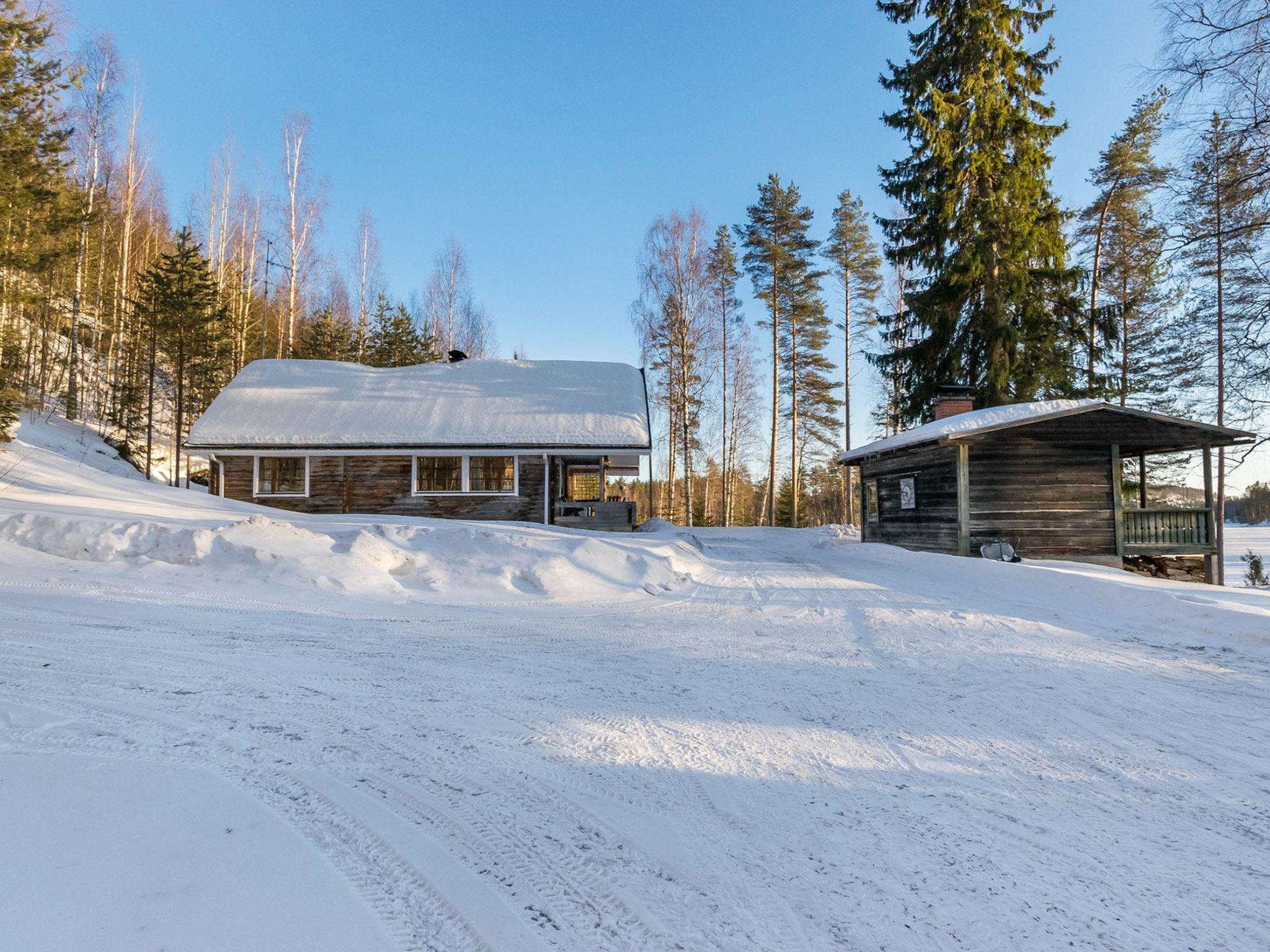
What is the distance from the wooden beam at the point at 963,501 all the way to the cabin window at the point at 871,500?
448cm

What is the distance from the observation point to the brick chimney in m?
16.8

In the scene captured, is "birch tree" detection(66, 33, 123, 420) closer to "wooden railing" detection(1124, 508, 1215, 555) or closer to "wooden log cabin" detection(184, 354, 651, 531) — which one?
"wooden log cabin" detection(184, 354, 651, 531)

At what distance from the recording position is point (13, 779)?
230 cm

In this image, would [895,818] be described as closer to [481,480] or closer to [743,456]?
[481,480]

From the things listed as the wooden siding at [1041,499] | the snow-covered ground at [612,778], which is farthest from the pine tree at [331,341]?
the wooden siding at [1041,499]

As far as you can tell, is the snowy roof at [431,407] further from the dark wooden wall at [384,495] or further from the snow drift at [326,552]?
the snow drift at [326,552]

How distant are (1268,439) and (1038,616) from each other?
9.53 meters

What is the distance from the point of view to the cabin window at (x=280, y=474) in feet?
58.4

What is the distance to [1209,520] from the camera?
45.7ft

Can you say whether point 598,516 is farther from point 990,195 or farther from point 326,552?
point 990,195

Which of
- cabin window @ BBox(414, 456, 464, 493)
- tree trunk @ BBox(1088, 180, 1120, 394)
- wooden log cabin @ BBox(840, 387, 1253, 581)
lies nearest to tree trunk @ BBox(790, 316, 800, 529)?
tree trunk @ BBox(1088, 180, 1120, 394)

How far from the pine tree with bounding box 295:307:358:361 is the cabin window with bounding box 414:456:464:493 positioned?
1677 centimetres

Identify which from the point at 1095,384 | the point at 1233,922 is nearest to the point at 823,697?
the point at 1233,922

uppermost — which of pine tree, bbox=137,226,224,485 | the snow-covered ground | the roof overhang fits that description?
pine tree, bbox=137,226,224,485
